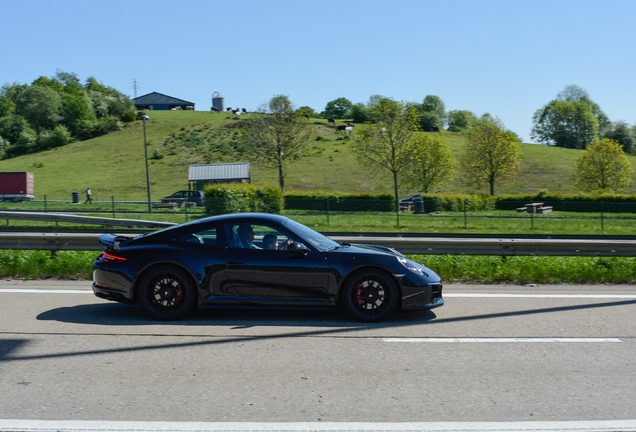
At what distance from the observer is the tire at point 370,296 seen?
270 inches

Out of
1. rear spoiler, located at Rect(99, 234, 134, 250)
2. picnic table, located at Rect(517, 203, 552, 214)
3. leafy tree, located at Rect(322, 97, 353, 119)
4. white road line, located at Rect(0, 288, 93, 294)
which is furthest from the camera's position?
leafy tree, located at Rect(322, 97, 353, 119)

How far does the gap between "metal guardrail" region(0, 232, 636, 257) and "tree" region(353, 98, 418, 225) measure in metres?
31.3

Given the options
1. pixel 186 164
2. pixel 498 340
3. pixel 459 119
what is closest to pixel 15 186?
pixel 186 164

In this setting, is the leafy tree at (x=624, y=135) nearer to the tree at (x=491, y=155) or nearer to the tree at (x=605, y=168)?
the tree at (x=605, y=168)

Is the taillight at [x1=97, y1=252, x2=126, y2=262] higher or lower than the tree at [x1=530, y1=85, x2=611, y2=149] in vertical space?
lower

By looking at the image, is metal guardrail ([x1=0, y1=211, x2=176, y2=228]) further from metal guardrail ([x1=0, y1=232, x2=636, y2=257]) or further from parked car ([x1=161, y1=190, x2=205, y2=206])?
metal guardrail ([x1=0, y1=232, x2=636, y2=257])

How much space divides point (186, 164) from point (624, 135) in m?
77.2

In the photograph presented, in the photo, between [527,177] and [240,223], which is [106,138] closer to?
[527,177]

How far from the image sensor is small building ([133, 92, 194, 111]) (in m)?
140

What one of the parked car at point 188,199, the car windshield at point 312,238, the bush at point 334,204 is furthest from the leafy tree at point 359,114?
the car windshield at point 312,238

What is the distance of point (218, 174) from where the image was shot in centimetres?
5041

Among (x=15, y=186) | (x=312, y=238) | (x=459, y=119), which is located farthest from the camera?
(x=459, y=119)

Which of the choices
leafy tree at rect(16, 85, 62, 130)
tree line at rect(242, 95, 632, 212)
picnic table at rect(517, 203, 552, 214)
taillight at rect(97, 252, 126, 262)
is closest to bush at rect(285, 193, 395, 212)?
picnic table at rect(517, 203, 552, 214)

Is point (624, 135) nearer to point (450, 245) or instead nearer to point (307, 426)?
point (450, 245)
